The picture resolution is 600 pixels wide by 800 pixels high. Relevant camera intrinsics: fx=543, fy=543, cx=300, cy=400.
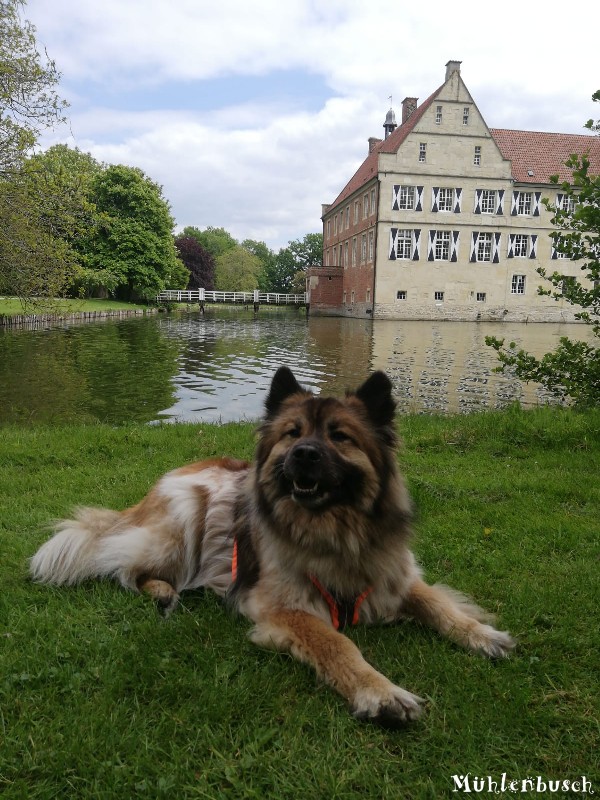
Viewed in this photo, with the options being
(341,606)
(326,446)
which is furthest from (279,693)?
(326,446)

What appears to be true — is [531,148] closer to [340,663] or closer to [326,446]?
[326,446]

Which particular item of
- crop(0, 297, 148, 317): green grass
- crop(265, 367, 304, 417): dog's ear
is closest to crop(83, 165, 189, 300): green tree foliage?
crop(0, 297, 148, 317): green grass

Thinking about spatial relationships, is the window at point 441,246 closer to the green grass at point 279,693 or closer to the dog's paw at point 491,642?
the green grass at point 279,693

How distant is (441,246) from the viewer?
5044cm

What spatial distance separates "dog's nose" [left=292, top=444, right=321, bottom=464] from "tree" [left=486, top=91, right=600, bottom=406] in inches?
202

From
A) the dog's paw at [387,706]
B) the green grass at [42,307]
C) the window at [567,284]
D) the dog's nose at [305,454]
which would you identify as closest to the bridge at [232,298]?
the green grass at [42,307]

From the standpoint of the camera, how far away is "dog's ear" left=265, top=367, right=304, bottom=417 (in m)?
3.42

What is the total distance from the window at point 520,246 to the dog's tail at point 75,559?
177 feet

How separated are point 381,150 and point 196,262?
41.2 metres

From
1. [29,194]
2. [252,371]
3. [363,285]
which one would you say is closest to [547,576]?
[252,371]

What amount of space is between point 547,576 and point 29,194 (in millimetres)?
18113

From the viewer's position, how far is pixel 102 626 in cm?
317

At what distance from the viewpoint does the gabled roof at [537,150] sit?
163 ft

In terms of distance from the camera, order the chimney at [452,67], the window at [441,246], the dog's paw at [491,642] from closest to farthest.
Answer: the dog's paw at [491,642]
the chimney at [452,67]
the window at [441,246]
